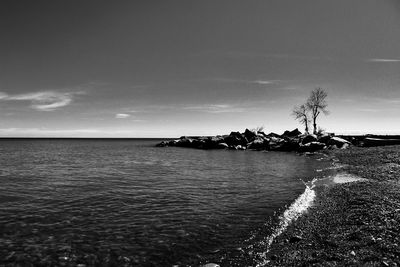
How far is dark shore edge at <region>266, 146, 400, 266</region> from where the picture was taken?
8250 millimetres

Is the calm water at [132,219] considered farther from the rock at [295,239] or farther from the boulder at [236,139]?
the boulder at [236,139]

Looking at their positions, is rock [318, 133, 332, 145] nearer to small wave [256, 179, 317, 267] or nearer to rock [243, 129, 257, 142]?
rock [243, 129, 257, 142]

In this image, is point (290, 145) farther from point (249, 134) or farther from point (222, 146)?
point (222, 146)

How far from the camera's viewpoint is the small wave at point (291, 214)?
33.8 feet

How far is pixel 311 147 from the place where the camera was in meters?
62.1

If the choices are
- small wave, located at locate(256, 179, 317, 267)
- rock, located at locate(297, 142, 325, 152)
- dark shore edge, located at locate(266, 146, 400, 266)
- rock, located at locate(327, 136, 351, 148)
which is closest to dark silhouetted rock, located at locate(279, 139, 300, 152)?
rock, located at locate(297, 142, 325, 152)

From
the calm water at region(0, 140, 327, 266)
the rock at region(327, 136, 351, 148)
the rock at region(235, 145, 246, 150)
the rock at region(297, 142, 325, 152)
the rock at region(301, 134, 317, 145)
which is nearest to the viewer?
the calm water at region(0, 140, 327, 266)

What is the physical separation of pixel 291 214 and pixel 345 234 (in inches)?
162

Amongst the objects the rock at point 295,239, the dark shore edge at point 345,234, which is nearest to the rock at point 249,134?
the dark shore edge at point 345,234

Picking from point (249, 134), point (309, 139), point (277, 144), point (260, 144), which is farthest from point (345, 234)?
point (249, 134)

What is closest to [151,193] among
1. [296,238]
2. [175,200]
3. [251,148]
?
[175,200]

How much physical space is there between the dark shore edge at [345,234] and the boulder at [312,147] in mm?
46751

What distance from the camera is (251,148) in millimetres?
79188

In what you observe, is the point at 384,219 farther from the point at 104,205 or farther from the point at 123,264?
the point at 104,205
